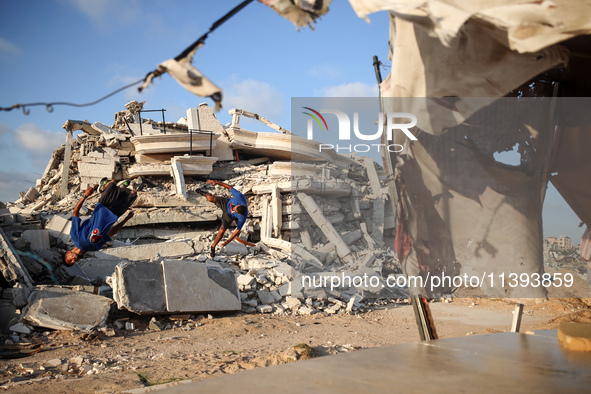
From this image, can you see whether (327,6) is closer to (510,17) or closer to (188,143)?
(510,17)

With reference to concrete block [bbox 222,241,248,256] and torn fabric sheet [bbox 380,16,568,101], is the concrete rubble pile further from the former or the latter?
torn fabric sheet [bbox 380,16,568,101]

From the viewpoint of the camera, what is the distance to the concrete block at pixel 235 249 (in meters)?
9.63

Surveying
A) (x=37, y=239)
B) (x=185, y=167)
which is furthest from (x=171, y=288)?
(x=185, y=167)

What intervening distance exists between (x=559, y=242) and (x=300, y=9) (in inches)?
112

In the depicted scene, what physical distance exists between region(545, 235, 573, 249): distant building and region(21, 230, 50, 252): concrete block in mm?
8821

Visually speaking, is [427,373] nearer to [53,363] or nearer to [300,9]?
[300,9]

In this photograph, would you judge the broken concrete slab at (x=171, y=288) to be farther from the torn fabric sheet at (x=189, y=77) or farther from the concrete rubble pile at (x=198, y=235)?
the torn fabric sheet at (x=189, y=77)

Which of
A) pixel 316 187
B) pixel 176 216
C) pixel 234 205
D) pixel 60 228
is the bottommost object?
pixel 60 228

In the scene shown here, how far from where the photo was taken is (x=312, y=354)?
438cm

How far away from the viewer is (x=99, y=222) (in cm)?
768

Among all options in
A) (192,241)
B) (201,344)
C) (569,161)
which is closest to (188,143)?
(192,241)

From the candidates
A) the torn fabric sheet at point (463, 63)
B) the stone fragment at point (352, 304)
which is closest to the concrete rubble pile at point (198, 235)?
the stone fragment at point (352, 304)

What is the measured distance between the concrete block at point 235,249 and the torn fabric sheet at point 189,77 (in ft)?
26.7

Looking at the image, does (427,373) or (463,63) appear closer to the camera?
(427,373)
